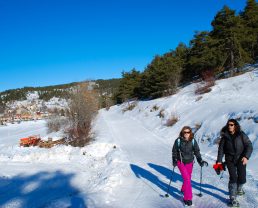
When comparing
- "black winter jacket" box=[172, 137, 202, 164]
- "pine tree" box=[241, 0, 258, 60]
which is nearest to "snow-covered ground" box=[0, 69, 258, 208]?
"black winter jacket" box=[172, 137, 202, 164]

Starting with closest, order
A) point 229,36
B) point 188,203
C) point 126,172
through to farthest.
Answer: point 188,203 < point 126,172 < point 229,36

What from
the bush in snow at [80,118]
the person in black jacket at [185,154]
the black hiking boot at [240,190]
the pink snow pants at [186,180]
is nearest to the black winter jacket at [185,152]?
the person in black jacket at [185,154]

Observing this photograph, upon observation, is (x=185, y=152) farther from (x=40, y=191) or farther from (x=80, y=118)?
(x=80, y=118)

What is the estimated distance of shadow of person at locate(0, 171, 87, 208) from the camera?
26.8 feet

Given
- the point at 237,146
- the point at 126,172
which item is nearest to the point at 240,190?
the point at 237,146

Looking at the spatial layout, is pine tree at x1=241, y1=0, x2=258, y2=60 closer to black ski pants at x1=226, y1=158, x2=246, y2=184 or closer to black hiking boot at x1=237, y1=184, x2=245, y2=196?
black hiking boot at x1=237, y1=184, x2=245, y2=196

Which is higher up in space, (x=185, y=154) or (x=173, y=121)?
(x=185, y=154)

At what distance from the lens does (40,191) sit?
10148 mm

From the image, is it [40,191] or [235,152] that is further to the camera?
[40,191]

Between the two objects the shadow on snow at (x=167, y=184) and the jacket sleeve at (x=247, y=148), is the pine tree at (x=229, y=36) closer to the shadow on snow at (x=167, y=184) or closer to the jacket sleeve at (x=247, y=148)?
the shadow on snow at (x=167, y=184)

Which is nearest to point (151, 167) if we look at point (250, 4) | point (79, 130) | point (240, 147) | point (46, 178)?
point (46, 178)

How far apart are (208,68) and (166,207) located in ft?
98.3

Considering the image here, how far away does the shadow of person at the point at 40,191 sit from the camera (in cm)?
818

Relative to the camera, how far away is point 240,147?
6.43 m
